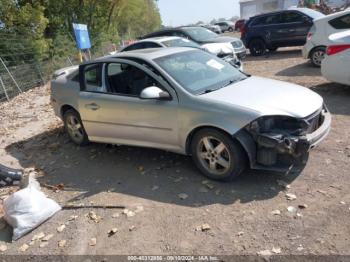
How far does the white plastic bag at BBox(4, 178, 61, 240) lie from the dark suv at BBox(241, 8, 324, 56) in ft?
41.5

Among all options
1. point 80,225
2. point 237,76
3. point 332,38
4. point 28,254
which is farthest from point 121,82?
point 332,38

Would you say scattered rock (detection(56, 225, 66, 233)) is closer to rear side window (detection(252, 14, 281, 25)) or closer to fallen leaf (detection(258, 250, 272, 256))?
fallen leaf (detection(258, 250, 272, 256))

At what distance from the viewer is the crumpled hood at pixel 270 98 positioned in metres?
4.42

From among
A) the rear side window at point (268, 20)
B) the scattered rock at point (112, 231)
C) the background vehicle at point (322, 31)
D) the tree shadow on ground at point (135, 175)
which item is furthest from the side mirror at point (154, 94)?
the rear side window at point (268, 20)

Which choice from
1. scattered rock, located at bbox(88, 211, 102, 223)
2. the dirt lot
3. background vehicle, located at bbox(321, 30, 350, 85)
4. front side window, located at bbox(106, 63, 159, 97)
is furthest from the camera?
background vehicle, located at bbox(321, 30, 350, 85)

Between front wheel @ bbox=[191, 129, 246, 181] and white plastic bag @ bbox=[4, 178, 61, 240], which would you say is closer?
white plastic bag @ bbox=[4, 178, 61, 240]

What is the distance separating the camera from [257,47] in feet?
52.7

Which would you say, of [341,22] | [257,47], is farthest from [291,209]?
[257,47]

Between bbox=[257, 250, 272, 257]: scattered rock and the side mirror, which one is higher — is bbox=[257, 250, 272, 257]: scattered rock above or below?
below

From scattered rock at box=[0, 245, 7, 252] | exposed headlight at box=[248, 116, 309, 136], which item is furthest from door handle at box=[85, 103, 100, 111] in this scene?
exposed headlight at box=[248, 116, 309, 136]

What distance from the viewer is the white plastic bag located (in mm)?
4410

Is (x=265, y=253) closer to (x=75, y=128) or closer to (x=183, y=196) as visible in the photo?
(x=183, y=196)

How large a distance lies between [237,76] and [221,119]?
1.32 m

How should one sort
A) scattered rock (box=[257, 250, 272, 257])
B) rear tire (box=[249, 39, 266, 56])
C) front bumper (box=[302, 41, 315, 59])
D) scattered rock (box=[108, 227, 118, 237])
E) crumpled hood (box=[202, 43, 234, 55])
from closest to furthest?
1. scattered rock (box=[257, 250, 272, 257])
2. scattered rock (box=[108, 227, 118, 237])
3. front bumper (box=[302, 41, 315, 59])
4. crumpled hood (box=[202, 43, 234, 55])
5. rear tire (box=[249, 39, 266, 56])
